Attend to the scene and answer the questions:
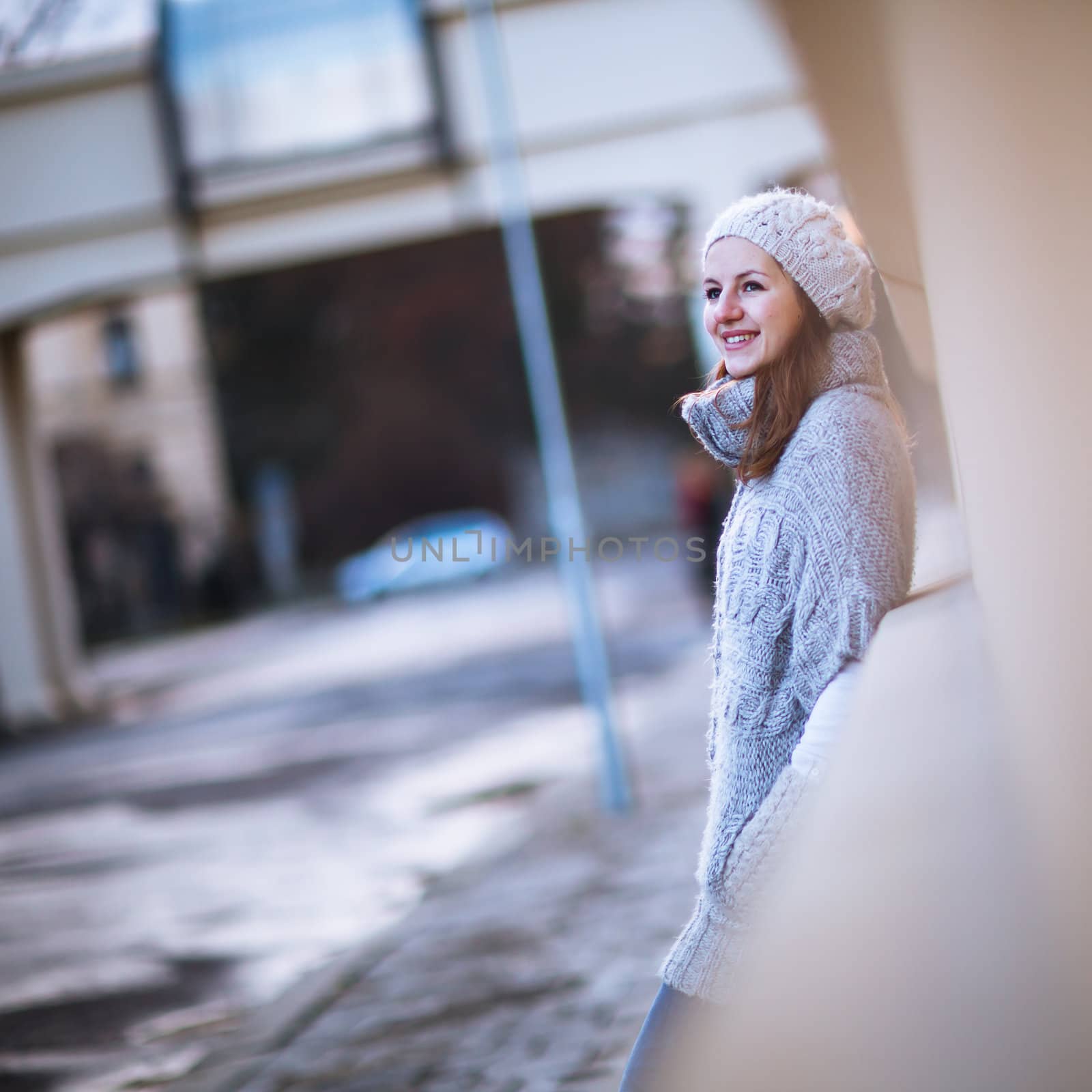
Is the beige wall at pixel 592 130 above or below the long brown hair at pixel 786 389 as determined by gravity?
above

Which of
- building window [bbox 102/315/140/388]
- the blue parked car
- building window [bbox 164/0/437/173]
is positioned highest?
building window [bbox 102/315/140/388]

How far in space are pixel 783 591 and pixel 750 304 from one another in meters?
0.39

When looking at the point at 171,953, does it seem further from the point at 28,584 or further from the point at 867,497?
the point at 28,584

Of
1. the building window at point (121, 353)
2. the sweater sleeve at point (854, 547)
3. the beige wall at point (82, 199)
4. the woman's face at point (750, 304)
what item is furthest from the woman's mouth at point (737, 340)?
the building window at point (121, 353)

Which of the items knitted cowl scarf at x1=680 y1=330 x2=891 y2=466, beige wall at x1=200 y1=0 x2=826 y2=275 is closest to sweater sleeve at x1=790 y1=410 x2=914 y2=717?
knitted cowl scarf at x1=680 y1=330 x2=891 y2=466

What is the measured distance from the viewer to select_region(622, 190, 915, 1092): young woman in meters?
1.98

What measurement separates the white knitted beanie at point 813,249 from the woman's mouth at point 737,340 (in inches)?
3.7

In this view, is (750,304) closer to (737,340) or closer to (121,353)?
(737,340)

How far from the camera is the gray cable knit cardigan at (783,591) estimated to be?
197 cm

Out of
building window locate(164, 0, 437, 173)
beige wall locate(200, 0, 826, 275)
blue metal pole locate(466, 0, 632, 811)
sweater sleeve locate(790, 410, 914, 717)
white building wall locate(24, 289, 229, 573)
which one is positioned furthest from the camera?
white building wall locate(24, 289, 229, 573)

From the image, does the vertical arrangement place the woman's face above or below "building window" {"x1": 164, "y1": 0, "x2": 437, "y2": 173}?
below

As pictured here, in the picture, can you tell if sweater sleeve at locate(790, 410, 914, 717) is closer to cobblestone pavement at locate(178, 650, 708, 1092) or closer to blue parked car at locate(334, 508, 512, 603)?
cobblestone pavement at locate(178, 650, 708, 1092)

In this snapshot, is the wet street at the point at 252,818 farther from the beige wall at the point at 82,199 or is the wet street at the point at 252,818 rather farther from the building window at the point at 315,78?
the building window at the point at 315,78

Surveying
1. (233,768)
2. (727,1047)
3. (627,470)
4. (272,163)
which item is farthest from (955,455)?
(627,470)
